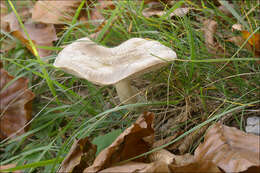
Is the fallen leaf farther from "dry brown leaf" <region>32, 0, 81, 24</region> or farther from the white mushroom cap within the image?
"dry brown leaf" <region>32, 0, 81, 24</region>

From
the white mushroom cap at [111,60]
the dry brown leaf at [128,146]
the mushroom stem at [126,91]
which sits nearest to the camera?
the dry brown leaf at [128,146]

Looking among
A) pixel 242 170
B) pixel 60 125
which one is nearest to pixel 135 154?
pixel 242 170

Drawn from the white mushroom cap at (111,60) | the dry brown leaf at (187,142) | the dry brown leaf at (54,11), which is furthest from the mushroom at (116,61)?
the dry brown leaf at (54,11)

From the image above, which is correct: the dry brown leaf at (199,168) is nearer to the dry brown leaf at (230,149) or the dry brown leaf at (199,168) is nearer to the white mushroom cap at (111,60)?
the dry brown leaf at (230,149)

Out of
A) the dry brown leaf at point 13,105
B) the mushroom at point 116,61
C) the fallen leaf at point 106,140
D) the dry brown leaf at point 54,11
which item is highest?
the dry brown leaf at point 54,11

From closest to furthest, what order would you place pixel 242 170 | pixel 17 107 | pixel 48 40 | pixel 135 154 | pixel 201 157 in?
pixel 242 170
pixel 201 157
pixel 135 154
pixel 17 107
pixel 48 40

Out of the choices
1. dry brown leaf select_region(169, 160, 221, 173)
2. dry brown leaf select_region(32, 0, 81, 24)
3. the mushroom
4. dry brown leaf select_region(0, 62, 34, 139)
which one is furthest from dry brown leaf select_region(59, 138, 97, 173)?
dry brown leaf select_region(32, 0, 81, 24)

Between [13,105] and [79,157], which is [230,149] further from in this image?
[13,105]

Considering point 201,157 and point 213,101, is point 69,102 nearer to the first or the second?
point 213,101
